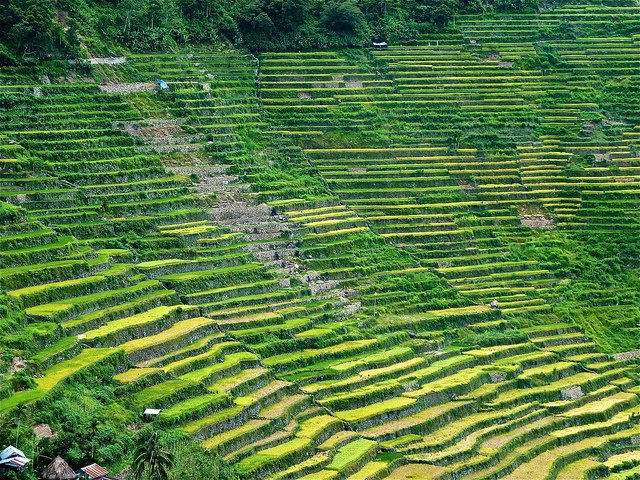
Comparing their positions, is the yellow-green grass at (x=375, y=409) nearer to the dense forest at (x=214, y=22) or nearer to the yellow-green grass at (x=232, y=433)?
the yellow-green grass at (x=232, y=433)

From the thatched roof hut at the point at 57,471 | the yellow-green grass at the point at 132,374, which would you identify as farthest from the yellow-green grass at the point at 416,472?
the thatched roof hut at the point at 57,471

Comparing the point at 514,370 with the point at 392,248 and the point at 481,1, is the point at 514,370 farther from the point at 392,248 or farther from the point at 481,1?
the point at 481,1

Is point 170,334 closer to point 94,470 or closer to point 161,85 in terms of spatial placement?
point 94,470

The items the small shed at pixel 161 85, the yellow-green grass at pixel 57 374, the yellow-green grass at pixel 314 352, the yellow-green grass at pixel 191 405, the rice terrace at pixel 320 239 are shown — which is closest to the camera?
the yellow-green grass at pixel 57 374

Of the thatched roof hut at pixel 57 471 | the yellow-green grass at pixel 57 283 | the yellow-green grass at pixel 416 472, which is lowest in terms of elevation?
the yellow-green grass at pixel 416 472

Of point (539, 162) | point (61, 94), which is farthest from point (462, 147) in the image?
point (61, 94)

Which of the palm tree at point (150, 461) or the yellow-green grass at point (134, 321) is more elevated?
the yellow-green grass at point (134, 321)

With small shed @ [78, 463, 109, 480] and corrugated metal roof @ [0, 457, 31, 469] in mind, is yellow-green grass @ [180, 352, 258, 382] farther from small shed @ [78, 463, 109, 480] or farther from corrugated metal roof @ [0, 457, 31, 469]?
corrugated metal roof @ [0, 457, 31, 469]

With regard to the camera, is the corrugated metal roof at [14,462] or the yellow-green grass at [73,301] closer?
the corrugated metal roof at [14,462]
